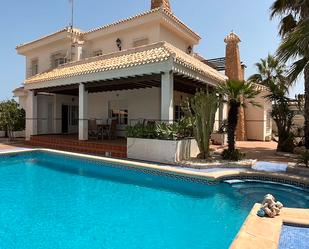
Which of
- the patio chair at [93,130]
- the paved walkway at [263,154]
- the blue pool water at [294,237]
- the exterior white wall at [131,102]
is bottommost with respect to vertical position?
the blue pool water at [294,237]

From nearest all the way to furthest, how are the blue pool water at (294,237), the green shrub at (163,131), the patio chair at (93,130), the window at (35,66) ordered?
the blue pool water at (294,237)
the green shrub at (163,131)
the patio chair at (93,130)
the window at (35,66)

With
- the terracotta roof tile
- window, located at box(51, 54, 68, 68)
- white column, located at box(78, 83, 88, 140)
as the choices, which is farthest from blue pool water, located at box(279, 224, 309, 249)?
window, located at box(51, 54, 68, 68)

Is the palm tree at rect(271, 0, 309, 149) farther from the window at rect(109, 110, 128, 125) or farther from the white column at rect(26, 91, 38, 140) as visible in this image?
the white column at rect(26, 91, 38, 140)

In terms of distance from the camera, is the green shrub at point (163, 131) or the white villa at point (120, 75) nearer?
the green shrub at point (163, 131)

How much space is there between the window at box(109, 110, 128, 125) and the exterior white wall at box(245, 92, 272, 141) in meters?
10.5

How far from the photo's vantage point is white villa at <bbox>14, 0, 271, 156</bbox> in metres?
13.8

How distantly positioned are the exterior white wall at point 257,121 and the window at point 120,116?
10.5m

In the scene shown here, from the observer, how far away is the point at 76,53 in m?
20.8

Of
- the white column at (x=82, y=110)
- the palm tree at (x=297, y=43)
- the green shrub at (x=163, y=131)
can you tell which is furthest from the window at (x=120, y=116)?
the palm tree at (x=297, y=43)

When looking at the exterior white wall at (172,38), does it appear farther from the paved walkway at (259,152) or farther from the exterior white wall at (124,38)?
the paved walkway at (259,152)

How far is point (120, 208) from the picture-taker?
720 centimetres

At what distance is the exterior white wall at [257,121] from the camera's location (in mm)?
22203

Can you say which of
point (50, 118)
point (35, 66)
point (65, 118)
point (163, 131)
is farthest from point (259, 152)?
point (35, 66)

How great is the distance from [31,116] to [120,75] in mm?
9957
